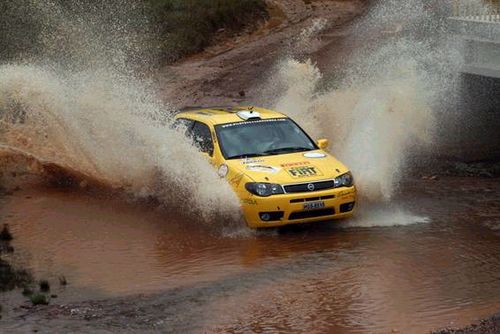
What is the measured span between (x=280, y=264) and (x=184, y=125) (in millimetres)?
4202

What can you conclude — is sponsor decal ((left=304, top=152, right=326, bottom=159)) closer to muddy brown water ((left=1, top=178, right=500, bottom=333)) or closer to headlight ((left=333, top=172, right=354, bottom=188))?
headlight ((left=333, top=172, right=354, bottom=188))

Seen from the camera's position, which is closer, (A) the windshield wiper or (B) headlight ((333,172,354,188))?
(B) headlight ((333,172,354,188))

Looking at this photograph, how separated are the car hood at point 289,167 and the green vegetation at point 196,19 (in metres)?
14.5

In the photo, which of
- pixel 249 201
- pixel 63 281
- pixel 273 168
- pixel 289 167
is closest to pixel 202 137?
pixel 273 168

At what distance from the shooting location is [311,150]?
13883 millimetres

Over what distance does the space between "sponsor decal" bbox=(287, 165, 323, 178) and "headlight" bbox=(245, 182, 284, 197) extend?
1.11 ft

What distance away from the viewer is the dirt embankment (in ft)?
79.3

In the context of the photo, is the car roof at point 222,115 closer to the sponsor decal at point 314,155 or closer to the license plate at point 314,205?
the sponsor decal at point 314,155

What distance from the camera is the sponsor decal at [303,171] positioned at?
1274 cm


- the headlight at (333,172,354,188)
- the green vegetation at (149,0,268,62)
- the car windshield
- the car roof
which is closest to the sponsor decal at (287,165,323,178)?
the headlight at (333,172,354,188)

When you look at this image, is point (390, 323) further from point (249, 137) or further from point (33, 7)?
point (33, 7)

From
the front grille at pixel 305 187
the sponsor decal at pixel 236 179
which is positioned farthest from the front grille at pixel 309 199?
the sponsor decal at pixel 236 179

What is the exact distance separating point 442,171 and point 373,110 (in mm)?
1763

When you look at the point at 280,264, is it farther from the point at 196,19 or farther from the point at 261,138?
the point at 196,19
